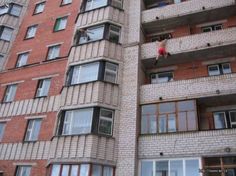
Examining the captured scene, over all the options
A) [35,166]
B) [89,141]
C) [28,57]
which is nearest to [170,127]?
[89,141]

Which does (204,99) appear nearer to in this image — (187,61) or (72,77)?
(187,61)

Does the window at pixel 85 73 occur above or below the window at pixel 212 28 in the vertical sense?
below

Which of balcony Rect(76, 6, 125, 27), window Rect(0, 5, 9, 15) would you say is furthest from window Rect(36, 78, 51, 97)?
window Rect(0, 5, 9, 15)

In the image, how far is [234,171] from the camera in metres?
12.9

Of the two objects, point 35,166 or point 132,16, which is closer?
point 35,166

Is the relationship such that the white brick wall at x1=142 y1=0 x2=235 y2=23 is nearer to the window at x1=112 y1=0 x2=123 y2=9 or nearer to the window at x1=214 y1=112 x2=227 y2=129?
the window at x1=112 y1=0 x2=123 y2=9

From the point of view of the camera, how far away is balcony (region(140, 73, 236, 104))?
14.5 m

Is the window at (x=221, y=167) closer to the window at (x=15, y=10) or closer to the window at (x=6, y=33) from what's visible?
the window at (x=6, y=33)

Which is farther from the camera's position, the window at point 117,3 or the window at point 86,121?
the window at point 117,3

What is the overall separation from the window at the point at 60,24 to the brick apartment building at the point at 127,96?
61cm

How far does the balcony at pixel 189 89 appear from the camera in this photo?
14506 mm

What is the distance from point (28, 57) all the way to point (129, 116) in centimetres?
1109

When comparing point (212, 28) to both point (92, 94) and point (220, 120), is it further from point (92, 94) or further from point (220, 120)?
point (92, 94)

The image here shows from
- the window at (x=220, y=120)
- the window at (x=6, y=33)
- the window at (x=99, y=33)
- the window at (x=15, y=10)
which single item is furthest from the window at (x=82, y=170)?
the window at (x=15, y=10)
